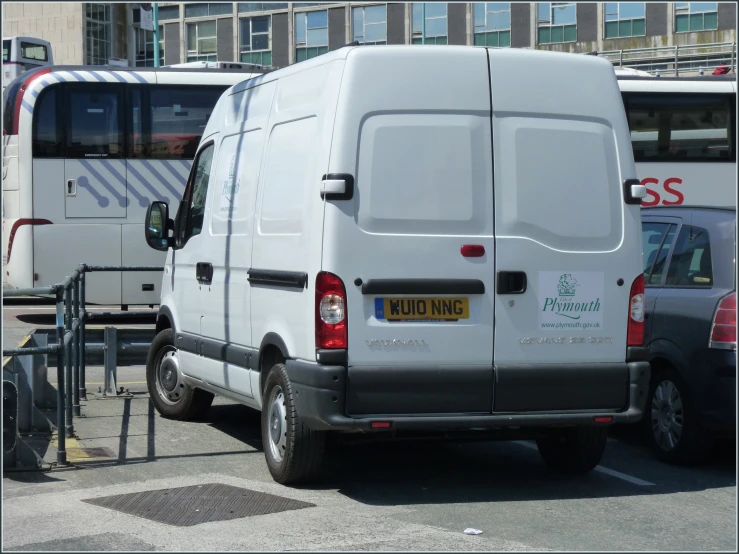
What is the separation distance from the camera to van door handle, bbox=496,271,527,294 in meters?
6.80

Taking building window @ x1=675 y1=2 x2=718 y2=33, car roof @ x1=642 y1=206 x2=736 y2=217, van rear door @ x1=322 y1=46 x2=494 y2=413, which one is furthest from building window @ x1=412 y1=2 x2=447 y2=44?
van rear door @ x1=322 y1=46 x2=494 y2=413

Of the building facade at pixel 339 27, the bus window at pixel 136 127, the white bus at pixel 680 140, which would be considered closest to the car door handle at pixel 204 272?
the bus window at pixel 136 127

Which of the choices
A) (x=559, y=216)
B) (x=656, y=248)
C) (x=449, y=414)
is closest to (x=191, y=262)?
(x=449, y=414)

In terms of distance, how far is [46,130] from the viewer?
17156 millimetres

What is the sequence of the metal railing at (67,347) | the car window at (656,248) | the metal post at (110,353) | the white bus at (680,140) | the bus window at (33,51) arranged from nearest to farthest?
the metal railing at (67,347) < the car window at (656,248) < the metal post at (110,353) < the white bus at (680,140) < the bus window at (33,51)

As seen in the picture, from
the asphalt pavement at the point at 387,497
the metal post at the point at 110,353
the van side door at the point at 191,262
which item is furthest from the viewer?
the metal post at the point at 110,353

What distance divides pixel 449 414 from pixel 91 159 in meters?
11.8

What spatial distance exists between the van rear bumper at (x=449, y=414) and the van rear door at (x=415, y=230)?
0.05 m

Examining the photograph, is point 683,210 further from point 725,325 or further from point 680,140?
point 680,140

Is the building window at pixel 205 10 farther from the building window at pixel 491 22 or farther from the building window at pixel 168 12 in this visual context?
the building window at pixel 491 22

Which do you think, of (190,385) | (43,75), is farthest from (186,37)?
(190,385)

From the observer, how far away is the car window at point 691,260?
7.83 meters

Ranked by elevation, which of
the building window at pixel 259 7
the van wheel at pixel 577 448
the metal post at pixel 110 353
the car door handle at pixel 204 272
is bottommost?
the van wheel at pixel 577 448

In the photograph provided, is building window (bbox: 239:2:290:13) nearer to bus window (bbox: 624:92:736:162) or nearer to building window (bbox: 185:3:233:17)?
building window (bbox: 185:3:233:17)
